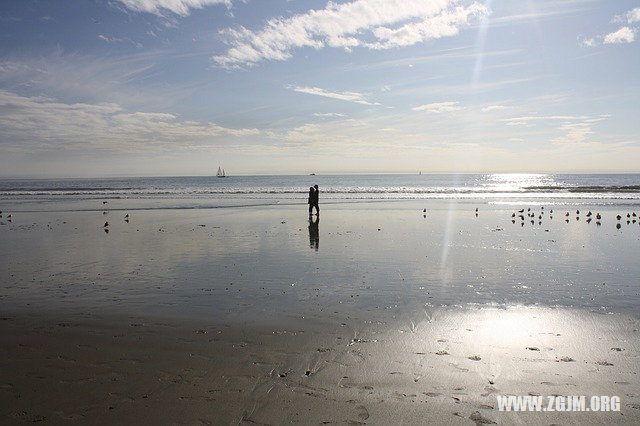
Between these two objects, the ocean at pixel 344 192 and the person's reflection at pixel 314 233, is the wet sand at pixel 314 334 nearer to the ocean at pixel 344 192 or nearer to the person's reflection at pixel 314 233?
the person's reflection at pixel 314 233

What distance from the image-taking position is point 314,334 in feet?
24.8

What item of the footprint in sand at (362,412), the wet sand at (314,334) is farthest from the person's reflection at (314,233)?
the footprint in sand at (362,412)

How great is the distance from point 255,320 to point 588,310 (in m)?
6.71

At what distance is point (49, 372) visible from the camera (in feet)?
20.3

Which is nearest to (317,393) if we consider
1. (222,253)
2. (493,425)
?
(493,425)

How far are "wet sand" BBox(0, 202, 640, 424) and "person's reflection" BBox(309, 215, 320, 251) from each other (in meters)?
1.59

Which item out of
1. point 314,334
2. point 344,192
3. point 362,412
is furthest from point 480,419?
point 344,192

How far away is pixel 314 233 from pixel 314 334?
13.0 meters

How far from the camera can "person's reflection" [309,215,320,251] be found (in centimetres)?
1727

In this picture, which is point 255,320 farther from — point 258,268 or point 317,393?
point 258,268

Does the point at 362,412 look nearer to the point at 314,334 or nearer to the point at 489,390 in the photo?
the point at 489,390

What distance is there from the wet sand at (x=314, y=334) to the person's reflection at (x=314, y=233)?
159 centimetres

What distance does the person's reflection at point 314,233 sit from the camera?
1727 centimetres

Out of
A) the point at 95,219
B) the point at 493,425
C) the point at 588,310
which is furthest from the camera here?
the point at 95,219
